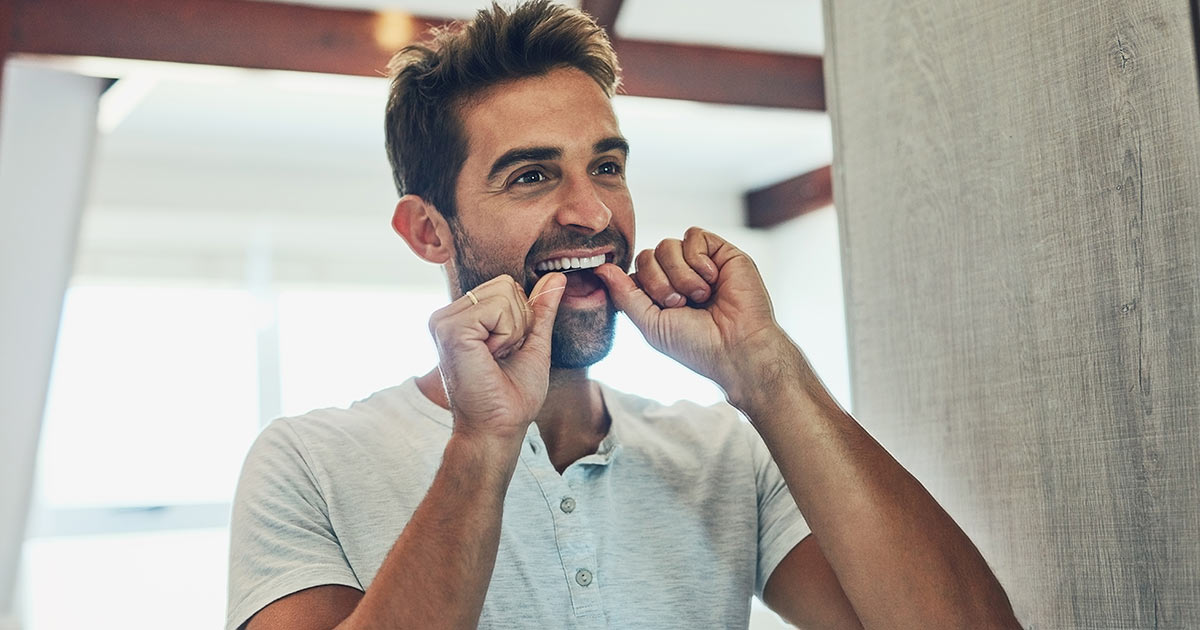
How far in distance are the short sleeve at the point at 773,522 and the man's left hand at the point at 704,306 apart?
25 centimetres

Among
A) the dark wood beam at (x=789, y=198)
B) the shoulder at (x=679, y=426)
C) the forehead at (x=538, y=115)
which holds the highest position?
the dark wood beam at (x=789, y=198)

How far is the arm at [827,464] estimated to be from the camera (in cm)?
138

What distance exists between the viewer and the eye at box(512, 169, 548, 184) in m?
1.70

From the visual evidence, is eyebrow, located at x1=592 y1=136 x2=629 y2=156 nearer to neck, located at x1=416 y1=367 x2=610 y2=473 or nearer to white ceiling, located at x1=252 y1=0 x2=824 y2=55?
neck, located at x1=416 y1=367 x2=610 y2=473

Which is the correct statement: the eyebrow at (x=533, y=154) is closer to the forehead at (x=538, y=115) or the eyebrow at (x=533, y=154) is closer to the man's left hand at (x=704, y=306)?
the forehead at (x=538, y=115)

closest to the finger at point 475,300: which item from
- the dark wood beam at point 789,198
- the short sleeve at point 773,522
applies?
the short sleeve at point 773,522

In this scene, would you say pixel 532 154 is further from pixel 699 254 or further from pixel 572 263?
pixel 699 254

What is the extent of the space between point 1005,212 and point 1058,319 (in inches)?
6.6

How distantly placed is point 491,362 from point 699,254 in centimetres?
→ 36

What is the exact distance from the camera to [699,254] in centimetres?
157

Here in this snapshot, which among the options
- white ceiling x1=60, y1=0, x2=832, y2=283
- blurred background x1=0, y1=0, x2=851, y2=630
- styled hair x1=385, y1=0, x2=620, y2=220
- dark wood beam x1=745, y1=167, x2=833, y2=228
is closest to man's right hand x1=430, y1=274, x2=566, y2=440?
styled hair x1=385, y1=0, x2=620, y2=220

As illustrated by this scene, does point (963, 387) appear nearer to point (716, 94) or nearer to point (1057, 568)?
point (1057, 568)

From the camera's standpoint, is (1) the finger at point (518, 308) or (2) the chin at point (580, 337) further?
(2) the chin at point (580, 337)

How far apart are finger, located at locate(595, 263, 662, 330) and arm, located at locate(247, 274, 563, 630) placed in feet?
0.57
